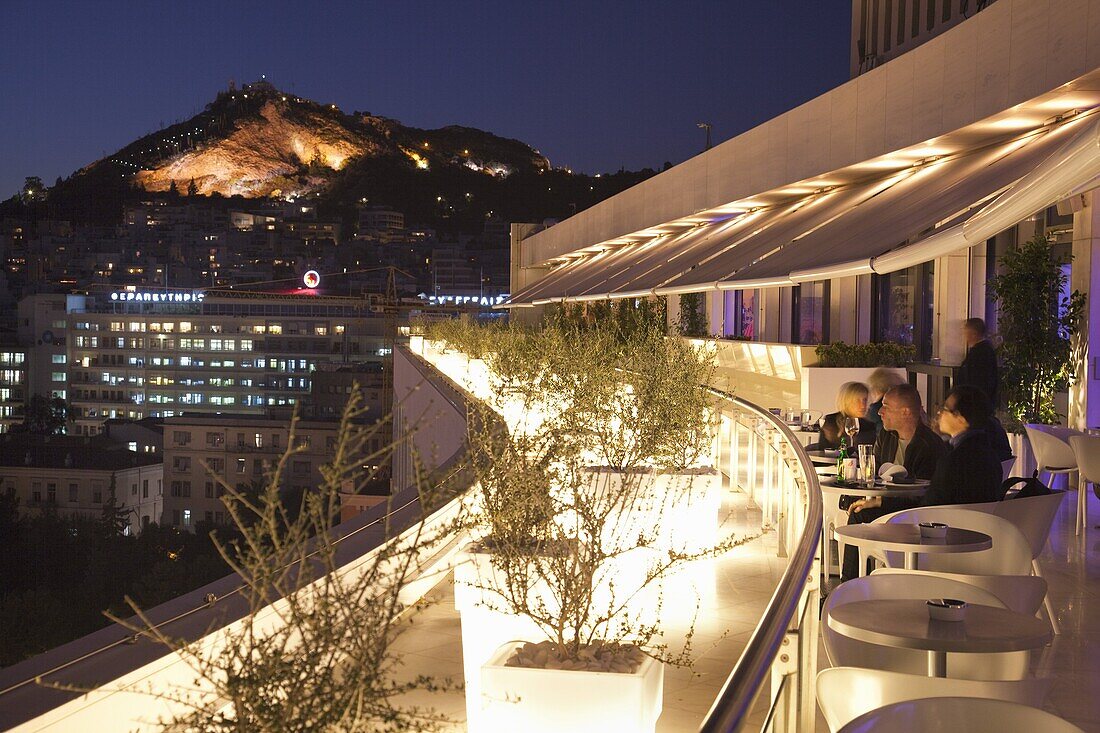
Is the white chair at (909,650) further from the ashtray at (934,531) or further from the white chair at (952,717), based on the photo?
the white chair at (952,717)

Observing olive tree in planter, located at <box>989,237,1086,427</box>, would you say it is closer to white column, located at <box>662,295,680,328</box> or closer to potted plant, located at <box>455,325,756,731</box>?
potted plant, located at <box>455,325,756,731</box>

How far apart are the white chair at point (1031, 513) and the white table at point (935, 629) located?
163 centimetres

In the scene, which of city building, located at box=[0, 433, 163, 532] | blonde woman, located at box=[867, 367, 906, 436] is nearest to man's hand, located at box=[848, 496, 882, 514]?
blonde woman, located at box=[867, 367, 906, 436]

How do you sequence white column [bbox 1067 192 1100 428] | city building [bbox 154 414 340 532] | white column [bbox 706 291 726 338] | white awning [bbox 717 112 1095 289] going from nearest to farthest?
white awning [bbox 717 112 1095 289]
white column [bbox 1067 192 1100 428]
white column [bbox 706 291 726 338]
city building [bbox 154 414 340 532]

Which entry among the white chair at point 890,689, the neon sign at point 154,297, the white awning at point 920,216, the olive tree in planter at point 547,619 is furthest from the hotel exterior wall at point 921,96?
the neon sign at point 154,297

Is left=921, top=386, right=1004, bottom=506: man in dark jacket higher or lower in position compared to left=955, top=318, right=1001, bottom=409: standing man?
lower

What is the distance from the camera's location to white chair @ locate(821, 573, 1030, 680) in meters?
2.98

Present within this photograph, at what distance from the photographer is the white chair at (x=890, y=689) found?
95.8 inches

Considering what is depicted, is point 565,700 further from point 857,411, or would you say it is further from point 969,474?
point 857,411

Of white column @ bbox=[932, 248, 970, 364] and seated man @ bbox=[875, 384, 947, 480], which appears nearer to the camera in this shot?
seated man @ bbox=[875, 384, 947, 480]

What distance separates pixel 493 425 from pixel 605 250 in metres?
23.8

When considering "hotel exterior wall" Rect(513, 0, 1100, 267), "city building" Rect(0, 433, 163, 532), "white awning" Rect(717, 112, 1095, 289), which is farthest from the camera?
"city building" Rect(0, 433, 163, 532)

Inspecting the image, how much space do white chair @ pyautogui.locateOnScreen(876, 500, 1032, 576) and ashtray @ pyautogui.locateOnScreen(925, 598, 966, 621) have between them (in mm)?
1432

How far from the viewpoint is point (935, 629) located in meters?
2.86
